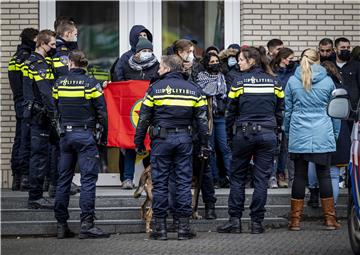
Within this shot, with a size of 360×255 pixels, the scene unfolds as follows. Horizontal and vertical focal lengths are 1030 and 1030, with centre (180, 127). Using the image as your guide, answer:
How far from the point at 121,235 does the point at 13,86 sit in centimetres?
295

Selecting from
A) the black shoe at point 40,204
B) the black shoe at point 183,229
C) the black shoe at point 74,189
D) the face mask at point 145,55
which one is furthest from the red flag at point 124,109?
the black shoe at point 183,229

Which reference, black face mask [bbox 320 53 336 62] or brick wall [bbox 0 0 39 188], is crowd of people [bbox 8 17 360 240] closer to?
black face mask [bbox 320 53 336 62]

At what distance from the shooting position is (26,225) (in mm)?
12750

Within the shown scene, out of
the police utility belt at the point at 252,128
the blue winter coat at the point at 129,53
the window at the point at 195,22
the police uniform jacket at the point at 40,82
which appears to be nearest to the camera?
the police utility belt at the point at 252,128

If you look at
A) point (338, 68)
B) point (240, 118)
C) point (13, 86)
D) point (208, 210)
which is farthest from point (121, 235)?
point (338, 68)

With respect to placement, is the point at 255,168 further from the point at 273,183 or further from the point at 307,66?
the point at 273,183

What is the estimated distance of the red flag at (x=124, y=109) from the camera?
14008 millimetres

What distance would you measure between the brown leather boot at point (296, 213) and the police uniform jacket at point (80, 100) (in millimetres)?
2534

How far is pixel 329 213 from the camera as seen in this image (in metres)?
12.7

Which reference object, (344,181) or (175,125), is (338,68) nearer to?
(344,181)

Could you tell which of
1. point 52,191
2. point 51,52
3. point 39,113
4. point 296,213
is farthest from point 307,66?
point 52,191

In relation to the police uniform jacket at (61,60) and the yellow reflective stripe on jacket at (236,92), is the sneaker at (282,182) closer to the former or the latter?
the yellow reflective stripe on jacket at (236,92)

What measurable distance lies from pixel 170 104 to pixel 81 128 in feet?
3.72

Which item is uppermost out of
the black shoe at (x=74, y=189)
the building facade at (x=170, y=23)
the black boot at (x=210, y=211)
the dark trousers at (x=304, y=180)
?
the building facade at (x=170, y=23)
